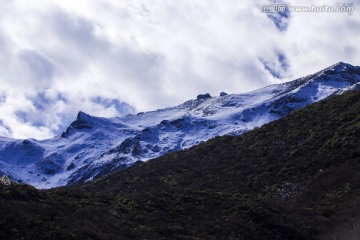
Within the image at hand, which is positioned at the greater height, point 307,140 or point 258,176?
point 307,140

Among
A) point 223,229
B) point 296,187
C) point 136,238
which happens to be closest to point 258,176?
point 296,187

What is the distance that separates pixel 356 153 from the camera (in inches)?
1535

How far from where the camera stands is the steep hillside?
75.3ft

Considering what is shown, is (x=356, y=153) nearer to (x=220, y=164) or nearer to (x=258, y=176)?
(x=258, y=176)

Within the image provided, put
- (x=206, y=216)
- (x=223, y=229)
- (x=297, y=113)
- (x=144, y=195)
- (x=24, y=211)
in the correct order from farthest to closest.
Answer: (x=297, y=113) < (x=144, y=195) < (x=206, y=216) < (x=223, y=229) < (x=24, y=211)

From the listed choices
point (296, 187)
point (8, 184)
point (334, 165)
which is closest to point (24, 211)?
point (8, 184)

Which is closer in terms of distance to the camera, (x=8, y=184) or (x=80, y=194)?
(x=8, y=184)

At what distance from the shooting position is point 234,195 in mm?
34719

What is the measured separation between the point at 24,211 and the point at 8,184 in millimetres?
5147

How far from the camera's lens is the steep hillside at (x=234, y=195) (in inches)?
904

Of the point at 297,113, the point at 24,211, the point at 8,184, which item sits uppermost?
the point at 297,113

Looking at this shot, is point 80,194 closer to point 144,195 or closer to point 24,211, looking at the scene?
point 144,195

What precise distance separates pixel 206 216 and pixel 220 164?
69.2 ft

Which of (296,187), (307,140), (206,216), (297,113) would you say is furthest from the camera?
(297,113)
